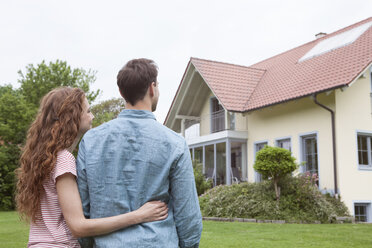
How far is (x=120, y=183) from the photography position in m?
1.84

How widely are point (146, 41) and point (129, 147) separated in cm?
1823

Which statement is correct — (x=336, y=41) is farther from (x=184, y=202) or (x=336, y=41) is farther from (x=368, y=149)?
(x=184, y=202)

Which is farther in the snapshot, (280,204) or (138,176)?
(280,204)

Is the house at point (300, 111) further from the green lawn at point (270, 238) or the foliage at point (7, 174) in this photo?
the foliage at point (7, 174)

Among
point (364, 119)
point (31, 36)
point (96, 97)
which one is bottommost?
point (364, 119)

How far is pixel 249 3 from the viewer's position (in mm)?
19234

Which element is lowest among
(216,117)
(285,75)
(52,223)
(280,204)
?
(280,204)

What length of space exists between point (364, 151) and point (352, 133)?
81 centimetres

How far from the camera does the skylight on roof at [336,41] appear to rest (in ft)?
53.3

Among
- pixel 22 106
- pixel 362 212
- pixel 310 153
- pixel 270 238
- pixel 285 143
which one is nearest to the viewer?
pixel 270 238

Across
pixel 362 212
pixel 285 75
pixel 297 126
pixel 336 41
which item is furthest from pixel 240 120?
pixel 362 212

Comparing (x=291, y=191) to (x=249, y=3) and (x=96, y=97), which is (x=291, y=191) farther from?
(x=96, y=97)

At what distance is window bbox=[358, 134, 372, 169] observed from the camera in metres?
14.3

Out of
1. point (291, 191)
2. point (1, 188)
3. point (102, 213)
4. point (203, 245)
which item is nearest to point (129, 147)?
point (102, 213)
